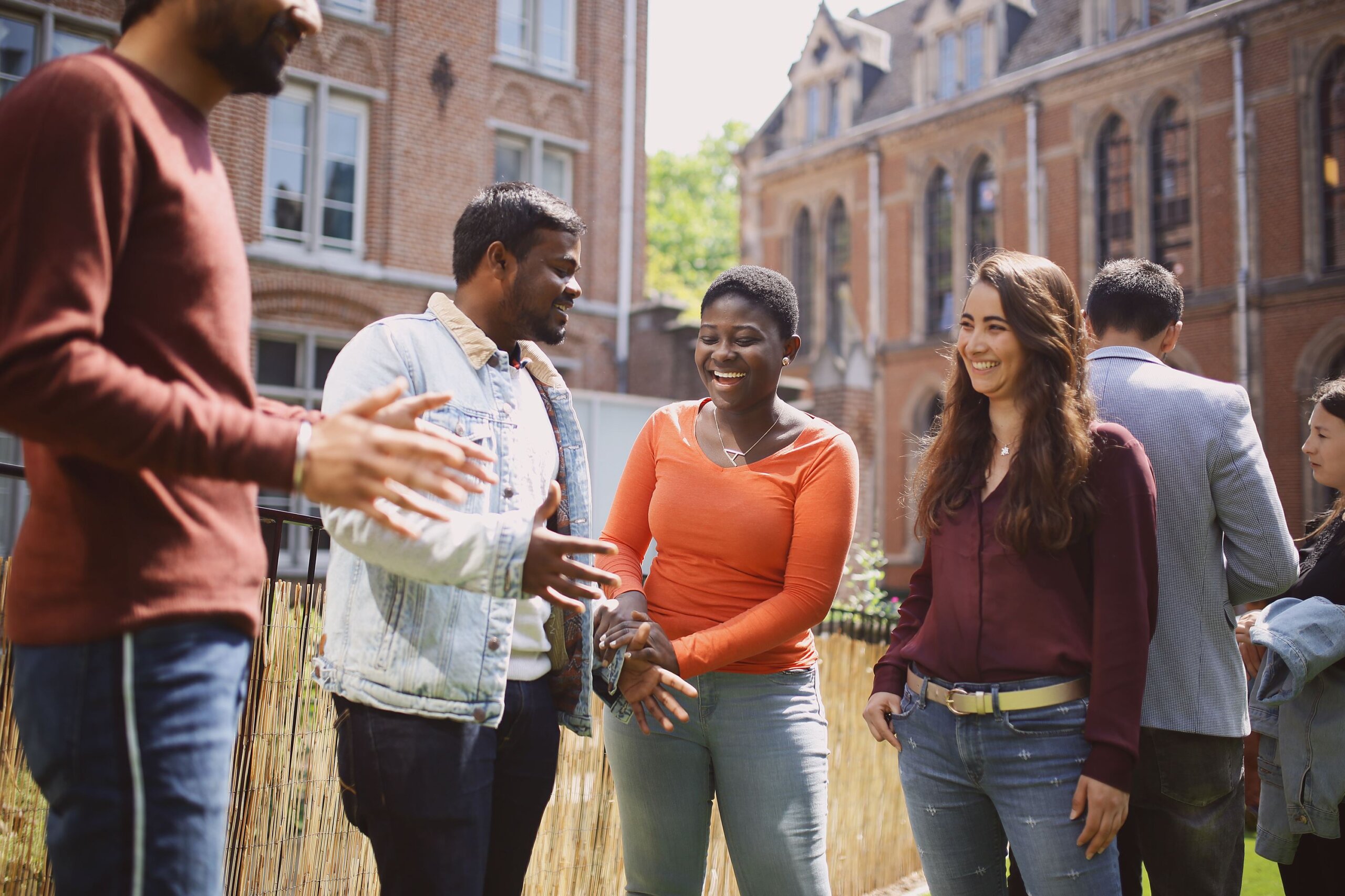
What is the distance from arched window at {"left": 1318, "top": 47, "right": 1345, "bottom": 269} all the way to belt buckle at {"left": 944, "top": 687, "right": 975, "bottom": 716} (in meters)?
19.7

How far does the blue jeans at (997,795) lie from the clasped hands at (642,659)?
55 centimetres

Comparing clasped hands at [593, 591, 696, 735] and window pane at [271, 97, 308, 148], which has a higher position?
window pane at [271, 97, 308, 148]

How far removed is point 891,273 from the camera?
24.7 m

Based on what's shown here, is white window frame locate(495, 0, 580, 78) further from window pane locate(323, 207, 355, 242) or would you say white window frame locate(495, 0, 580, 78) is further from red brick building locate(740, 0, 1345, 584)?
red brick building locate(740, 0, 1345, 584)

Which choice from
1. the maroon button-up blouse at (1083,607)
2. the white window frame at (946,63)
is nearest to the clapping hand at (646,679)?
the maroon button-up blouse at (1083,607)

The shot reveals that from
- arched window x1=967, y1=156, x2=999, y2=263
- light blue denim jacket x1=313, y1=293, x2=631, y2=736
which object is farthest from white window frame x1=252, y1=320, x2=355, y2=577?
arched window x1=967, y1=156, x2=999, y2=263

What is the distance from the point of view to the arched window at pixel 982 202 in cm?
2323

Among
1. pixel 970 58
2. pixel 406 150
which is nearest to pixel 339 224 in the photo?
pixel 406 150

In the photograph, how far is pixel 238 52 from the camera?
150 centimetres

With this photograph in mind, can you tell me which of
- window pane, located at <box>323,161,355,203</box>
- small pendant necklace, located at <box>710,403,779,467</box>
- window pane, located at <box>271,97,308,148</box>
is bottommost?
small pendant necklace, located at <box>710,403,779,467</box>

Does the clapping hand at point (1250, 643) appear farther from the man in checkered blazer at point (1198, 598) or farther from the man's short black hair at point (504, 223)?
the man's short black hair at point (504, 223)

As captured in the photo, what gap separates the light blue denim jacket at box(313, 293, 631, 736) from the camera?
1726mm

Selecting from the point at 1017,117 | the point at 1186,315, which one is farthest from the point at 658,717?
the point at 1017,117

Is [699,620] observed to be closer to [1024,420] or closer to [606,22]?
[1024,420]
